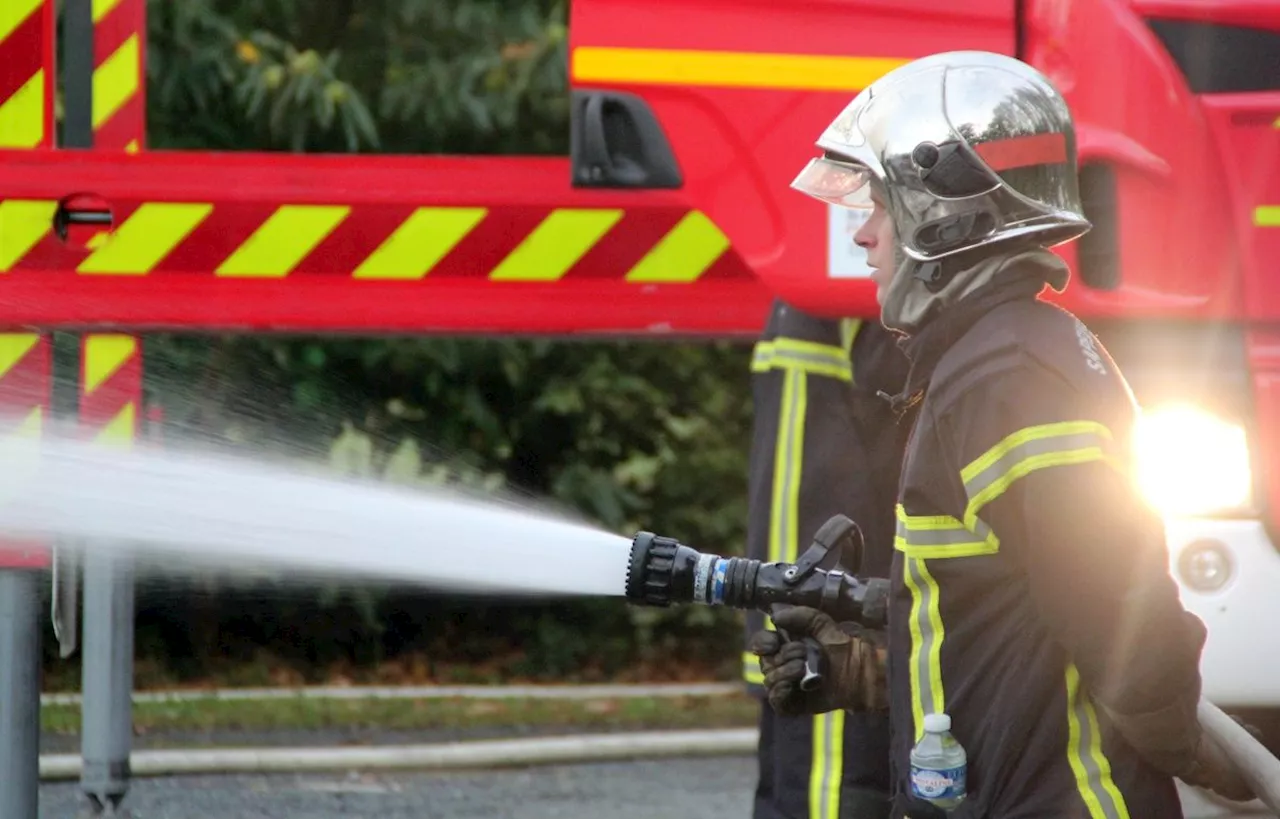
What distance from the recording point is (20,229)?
14.3ft

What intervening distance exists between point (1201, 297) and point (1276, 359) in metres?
0.20

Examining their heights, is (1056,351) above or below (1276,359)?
below

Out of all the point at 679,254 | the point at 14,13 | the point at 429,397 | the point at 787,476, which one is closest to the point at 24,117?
the point at 14,13

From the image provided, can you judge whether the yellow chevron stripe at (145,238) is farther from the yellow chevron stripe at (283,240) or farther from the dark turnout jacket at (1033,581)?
the dark turnout jacket at (1033,581)

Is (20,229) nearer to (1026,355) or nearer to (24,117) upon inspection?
(24,117)

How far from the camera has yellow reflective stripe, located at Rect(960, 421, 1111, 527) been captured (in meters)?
2.50

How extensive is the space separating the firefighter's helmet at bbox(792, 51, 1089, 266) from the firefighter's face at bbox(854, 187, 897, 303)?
25 mm

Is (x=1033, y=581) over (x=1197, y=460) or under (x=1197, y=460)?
under

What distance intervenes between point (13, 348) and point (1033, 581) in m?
2.54

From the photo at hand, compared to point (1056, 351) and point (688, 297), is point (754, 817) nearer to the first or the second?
point (688, 297)

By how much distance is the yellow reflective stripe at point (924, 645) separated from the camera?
2.68 m

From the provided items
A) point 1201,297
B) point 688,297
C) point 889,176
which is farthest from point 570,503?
point 889,176

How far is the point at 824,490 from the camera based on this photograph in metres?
Answer: 4.18

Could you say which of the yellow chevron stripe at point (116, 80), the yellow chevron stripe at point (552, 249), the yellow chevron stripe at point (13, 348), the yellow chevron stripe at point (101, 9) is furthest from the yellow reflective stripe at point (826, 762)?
the yellow chevron stripe at point (101, 9)
